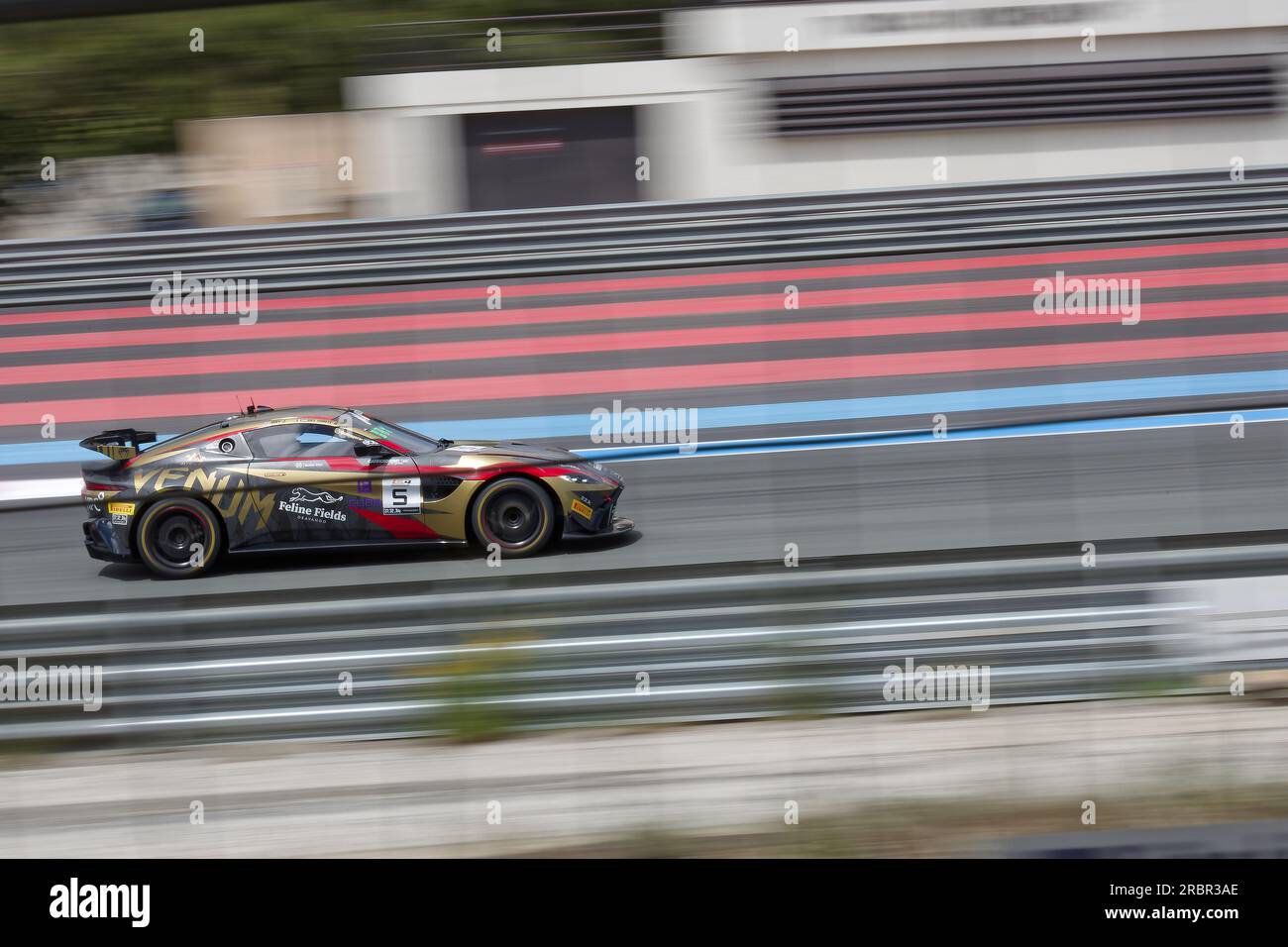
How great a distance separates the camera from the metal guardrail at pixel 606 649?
4.77 meters

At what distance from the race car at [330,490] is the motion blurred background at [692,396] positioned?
0.88ft

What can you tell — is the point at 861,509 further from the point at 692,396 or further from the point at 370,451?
the point at 370,451

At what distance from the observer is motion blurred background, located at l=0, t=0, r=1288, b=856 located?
4434 mm

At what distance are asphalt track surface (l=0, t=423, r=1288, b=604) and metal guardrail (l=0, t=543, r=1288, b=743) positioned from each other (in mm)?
1826

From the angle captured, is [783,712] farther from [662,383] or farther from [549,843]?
[662,383]

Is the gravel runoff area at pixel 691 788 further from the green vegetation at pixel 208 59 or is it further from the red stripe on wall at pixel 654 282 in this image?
the green vegetation at pixel 208 59

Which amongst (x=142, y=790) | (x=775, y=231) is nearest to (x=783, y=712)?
(x=142, y=790)

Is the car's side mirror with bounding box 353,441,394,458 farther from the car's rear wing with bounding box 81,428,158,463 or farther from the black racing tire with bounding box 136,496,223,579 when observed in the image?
the car's rear wing with bounding box 81,428,158,463

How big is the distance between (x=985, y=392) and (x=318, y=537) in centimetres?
526

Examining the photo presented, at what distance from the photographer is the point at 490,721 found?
4.76m

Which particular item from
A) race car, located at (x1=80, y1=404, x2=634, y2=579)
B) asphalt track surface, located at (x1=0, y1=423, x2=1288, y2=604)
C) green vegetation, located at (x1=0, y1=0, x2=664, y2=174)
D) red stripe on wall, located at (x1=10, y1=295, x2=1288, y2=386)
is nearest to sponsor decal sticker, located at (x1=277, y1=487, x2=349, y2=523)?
race car, located at (x1=80, y1=404, x2=634, y2=579)

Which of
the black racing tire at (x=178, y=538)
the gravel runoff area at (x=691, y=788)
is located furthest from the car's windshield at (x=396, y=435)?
the gravel runoff area at (x=691, y=788)

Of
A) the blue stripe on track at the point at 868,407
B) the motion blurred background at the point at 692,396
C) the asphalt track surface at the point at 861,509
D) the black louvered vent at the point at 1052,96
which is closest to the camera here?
the motion blurred background at the point at 692,396

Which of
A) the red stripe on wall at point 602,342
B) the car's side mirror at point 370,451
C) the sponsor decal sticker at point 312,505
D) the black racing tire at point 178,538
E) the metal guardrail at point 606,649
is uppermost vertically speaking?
the red stripe on wall at point 602,342
